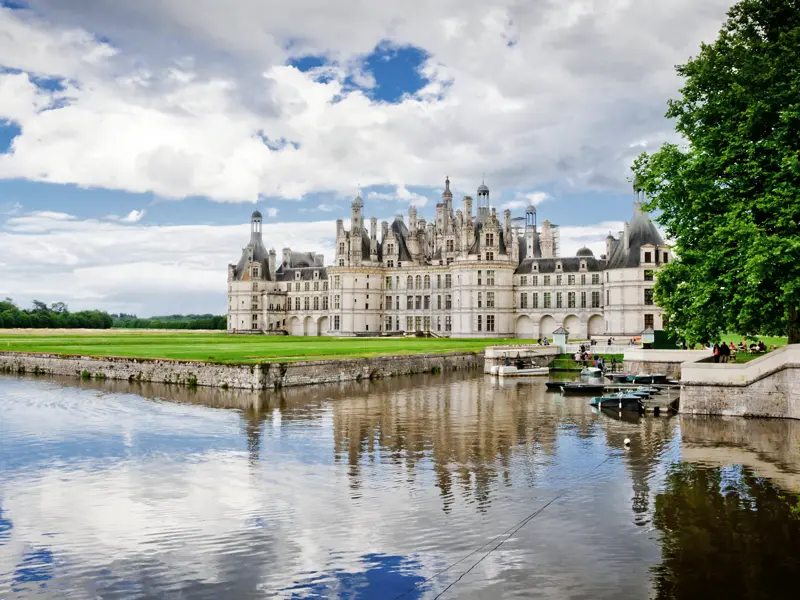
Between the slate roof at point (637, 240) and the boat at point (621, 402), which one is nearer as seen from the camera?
the boat at point (621, 402)

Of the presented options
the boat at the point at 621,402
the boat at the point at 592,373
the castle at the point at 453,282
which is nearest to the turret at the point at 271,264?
the castle at the point at 453,282

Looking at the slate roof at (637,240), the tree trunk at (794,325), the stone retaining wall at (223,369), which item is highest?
the slate roof at (637,240)

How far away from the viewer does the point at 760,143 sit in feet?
82.4

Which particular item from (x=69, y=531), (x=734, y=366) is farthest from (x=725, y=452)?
(x=69, y=531)

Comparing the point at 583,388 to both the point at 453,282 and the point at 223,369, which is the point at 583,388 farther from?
the point at 453,282

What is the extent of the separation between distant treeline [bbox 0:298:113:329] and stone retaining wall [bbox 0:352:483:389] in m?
66.5

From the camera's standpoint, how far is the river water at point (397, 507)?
1109cm

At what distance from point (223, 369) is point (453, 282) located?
171 feet

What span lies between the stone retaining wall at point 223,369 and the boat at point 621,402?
54.0 ft

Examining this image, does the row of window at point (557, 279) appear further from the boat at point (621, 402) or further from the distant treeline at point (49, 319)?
the distant treeline at point (49, 319)

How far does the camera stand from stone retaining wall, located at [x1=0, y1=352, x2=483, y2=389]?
37969mm

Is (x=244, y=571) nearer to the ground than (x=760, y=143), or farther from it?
nearer to the ground

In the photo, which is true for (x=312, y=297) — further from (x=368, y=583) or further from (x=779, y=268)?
(x=368, y=583)

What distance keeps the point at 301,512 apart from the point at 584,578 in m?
6.11
